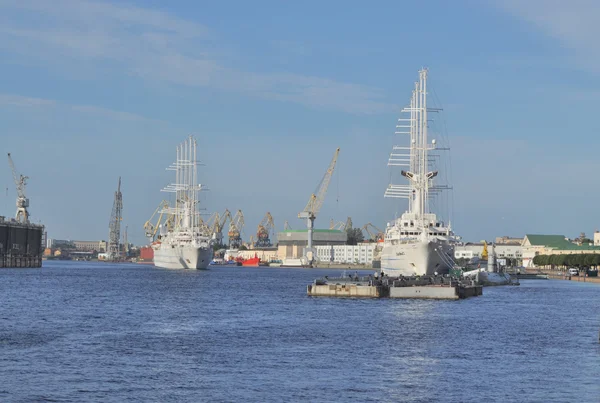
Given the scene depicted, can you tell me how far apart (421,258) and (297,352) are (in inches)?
2992

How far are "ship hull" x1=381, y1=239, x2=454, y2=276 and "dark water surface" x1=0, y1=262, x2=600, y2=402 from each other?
37316 millimetres

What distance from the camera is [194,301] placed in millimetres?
94375

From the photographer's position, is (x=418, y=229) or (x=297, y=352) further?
(x=418, y=229)

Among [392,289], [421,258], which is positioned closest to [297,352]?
[392,289]

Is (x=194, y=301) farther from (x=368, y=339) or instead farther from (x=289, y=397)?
(x=289, y=397)

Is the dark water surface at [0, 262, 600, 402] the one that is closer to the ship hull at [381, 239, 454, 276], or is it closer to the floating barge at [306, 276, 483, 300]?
the floating barge at [306, 276, 483, 300]

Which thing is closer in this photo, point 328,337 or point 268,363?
point 268,363

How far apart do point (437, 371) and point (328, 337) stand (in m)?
14.5

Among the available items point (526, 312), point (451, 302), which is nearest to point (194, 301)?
point (451, 302)

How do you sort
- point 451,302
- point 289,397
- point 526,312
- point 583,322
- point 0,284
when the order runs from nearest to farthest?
point 289,397, point 583,322, point 526,312, point 451,302, point 0,284

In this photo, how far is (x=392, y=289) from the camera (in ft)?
311

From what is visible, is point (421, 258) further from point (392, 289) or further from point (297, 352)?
point (297, 352)

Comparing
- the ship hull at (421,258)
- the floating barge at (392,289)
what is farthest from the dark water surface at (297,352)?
the ship hull at (421,258)

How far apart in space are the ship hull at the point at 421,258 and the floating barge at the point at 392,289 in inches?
804
